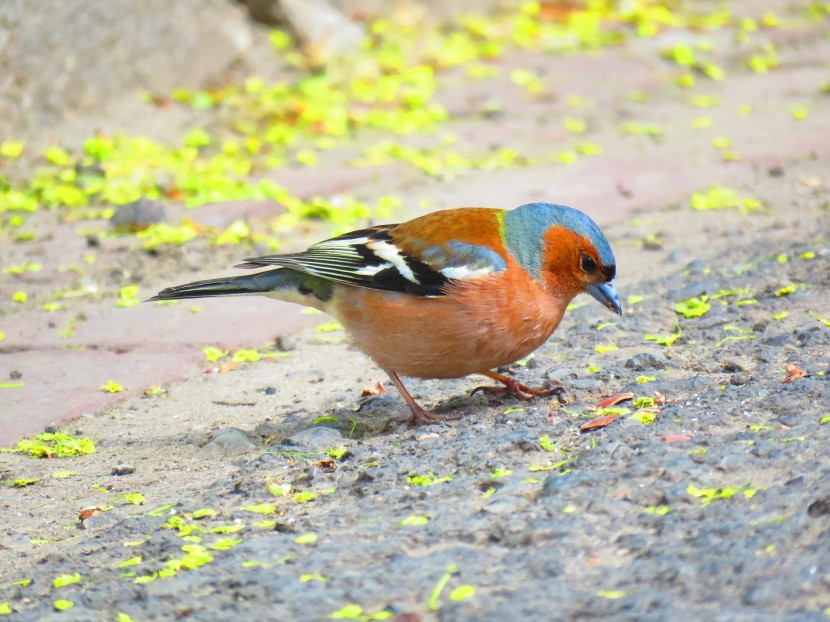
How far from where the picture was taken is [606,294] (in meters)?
4.10

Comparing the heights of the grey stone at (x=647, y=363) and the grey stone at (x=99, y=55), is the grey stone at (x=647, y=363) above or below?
below

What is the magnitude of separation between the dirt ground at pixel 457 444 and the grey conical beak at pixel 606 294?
22 cm

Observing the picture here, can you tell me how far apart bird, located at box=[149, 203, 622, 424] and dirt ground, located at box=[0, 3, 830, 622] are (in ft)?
0.75

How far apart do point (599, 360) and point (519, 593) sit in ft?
6.33

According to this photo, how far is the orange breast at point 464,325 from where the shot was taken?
151 inches

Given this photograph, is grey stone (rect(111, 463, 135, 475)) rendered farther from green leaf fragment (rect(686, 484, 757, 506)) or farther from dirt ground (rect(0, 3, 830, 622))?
green leaf fragment (rect(686, 484, 757, 506))

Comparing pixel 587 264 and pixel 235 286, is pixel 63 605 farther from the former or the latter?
pixel 587 264

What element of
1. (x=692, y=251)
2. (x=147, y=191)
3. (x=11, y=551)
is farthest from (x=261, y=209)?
(x=11, y=551)

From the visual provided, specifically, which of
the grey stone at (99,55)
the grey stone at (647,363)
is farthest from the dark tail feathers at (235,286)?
the grey stone at (99,55)

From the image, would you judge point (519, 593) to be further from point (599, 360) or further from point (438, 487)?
point (599, 360)

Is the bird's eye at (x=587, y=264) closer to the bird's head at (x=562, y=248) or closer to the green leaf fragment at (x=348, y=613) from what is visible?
the bird's head at (x=562, y=248)

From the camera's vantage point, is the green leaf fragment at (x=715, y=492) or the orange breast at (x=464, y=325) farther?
the orange breast at (x=464, y=325)

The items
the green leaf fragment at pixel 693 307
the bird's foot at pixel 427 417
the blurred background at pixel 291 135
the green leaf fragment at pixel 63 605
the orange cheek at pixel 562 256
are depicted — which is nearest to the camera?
the green leaf fragment at pixel 63 605

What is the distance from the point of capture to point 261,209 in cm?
612
